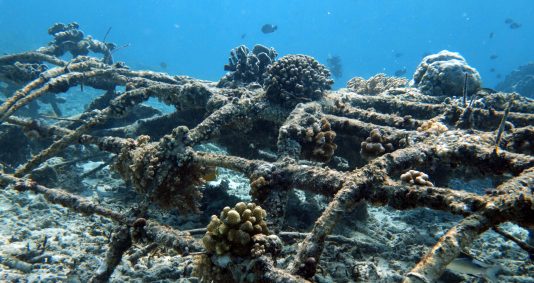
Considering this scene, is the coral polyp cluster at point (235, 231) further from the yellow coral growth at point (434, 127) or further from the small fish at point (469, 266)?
the yellow coral growth at point (434, 127)

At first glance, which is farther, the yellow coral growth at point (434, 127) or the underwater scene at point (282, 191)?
the yellow coral growth at point (434, 127)

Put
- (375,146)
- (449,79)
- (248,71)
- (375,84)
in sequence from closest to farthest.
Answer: (375,146)
(449,79)
(248,71)
(375,84)

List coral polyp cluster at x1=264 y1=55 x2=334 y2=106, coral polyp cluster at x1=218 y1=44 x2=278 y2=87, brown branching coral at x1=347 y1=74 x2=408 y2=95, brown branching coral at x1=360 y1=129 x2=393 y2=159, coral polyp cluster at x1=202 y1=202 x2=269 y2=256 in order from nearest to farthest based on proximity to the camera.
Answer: coral polyp cluster at x1=202 y1=202 x2=269 y2=256 → brown branching coral at x1=360 y1=129 x2=393 y2=159 → coral polyp cluster at x1=264 y1=55 x2=334 y2=106 → coral polyp cluster at x1=218 y1=44 x2=278 y2=87 → brown branching coral at x1=347 y1=74 x2=408 y2=95

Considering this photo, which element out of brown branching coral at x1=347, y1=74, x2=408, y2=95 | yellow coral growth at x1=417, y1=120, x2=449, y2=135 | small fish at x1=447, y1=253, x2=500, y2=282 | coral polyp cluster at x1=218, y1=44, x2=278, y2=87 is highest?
brown branching coral at x1=347, y1=74, x2=408, y2=95

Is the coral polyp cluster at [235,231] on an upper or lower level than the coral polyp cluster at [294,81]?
lower

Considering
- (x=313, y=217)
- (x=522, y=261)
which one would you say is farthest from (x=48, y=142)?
(x=522, y=261)

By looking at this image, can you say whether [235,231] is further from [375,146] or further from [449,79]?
[449,79]

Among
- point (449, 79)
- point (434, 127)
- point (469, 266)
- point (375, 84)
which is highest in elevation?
point (375, 84)

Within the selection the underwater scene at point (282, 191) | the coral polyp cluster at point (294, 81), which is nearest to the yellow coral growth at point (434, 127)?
the underwater scene at point (282, 191)

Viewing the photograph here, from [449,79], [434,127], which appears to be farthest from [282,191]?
[449,79]

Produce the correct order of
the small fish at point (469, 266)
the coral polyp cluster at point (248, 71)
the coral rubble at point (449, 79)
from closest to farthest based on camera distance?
1. the small fish at point (469, 266)
2. the coral rubble at point (449, 79)
3. the coral polyp cluster at point (248, 71)

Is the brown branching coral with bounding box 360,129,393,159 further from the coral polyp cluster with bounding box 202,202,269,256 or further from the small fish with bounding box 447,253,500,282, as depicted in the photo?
the coral polyp cluster with bounding box 202,202,269,256

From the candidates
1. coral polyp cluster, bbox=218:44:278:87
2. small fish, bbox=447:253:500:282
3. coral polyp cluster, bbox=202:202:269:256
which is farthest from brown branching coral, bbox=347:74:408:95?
coral polyp cluster, bbox=202:202:269:256

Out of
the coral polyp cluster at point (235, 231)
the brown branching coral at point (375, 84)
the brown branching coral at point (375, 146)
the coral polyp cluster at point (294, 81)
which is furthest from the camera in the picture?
the brown branching coral at point (375, 84)
